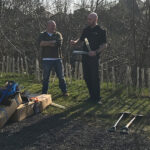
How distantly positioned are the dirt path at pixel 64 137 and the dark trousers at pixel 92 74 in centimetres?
116

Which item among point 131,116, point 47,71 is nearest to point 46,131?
point 131,116

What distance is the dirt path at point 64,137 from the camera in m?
3.46

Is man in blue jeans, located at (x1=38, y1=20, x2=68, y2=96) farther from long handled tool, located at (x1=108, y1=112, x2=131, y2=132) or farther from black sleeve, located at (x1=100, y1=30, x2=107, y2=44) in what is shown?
long handled tool, located at (x1=108, y1=112, x2=131, y2=132)

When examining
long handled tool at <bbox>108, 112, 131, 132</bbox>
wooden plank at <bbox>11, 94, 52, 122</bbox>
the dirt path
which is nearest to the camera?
the dirt path

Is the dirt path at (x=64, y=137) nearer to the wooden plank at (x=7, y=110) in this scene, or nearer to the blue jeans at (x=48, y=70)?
the wooden plank at (x=7, y=110)

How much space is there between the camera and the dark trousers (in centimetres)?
564

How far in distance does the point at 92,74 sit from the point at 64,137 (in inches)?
84.4

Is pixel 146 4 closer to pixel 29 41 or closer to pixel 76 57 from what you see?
pixel 76 57

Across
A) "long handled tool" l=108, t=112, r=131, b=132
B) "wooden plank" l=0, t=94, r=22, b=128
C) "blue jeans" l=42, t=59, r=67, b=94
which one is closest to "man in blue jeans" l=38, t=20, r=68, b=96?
"blue jeans" l=42, t=59, r=67, b=94

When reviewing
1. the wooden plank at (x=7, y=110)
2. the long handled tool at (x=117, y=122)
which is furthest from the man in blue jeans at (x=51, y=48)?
the long handled tool at (x=117, y=122)

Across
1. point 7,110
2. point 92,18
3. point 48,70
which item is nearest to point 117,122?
point 7,110

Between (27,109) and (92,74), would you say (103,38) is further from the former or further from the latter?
(27,109)

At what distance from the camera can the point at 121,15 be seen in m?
10.9

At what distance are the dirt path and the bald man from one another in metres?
1.20
